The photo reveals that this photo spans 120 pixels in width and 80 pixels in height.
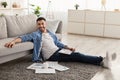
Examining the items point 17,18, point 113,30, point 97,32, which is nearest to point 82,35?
point 97,32

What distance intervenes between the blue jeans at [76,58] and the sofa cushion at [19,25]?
911mm

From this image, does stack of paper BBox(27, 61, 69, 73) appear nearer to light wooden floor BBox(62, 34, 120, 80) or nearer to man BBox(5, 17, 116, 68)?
man BBox(5, 17, 116, 68)

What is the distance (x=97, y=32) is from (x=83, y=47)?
1707mm

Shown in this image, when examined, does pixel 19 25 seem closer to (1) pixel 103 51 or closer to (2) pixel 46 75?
(2) pixel 46 75

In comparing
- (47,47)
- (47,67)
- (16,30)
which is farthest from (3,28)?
(47,67)

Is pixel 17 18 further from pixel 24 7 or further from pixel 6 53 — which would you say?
pixel 24 7

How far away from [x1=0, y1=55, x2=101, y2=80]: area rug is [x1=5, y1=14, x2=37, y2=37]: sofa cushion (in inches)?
26.0

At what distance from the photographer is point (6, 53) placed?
120 inches

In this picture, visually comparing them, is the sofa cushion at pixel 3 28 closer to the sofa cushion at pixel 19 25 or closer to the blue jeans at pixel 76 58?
the sofa cushion at pixel 19 25

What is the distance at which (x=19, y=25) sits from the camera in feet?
13.2

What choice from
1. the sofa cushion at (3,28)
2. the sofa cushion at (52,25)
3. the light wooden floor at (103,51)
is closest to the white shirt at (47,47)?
the sofa cushion at (52,25)

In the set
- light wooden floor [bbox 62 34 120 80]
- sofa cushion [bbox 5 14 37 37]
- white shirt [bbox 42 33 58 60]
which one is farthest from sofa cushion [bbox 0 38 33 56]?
light wooden floor [bbox 62 34 120 80]

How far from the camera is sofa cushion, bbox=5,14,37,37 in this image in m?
3.88

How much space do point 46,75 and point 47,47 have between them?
67 centimetres
